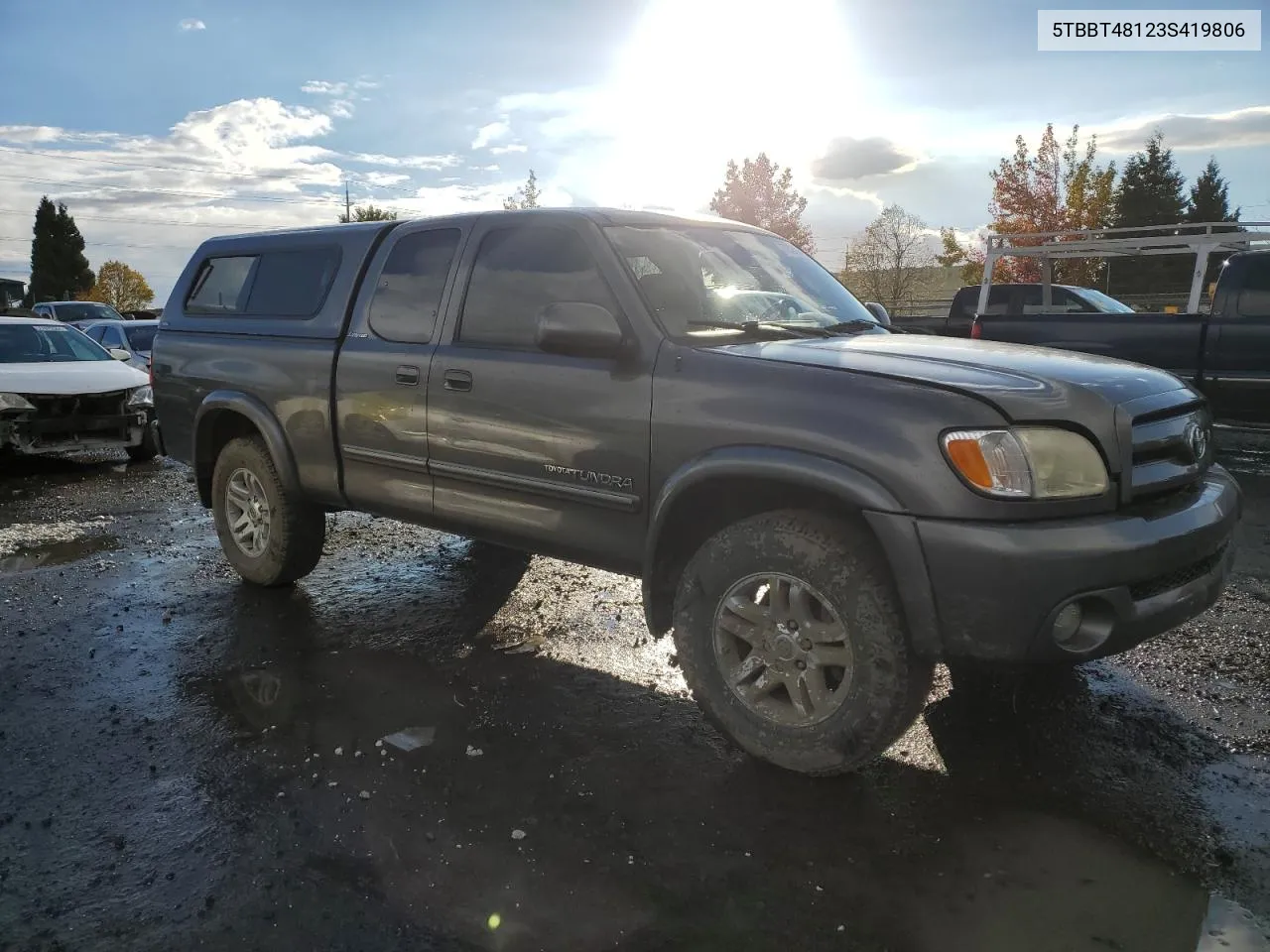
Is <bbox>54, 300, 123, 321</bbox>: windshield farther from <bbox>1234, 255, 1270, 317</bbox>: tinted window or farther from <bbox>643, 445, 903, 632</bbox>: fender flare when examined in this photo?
<bbox>643, 445, 903, 632</bbox>: fender flare

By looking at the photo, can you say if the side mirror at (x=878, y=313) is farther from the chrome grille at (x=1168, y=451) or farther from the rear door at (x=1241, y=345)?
the rear door at (x=1241, y=345)

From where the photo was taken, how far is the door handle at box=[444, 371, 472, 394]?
3920mm

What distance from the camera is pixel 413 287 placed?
4320 millimetres

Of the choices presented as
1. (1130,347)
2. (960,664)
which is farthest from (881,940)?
(1130,347)

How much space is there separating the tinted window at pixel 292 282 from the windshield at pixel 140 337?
493 inches

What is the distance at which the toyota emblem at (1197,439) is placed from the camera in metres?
3.15

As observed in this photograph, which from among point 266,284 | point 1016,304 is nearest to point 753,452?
point 266,284

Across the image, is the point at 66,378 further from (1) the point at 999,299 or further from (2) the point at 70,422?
(1) the point at 999,299

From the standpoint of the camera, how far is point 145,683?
4020 mm

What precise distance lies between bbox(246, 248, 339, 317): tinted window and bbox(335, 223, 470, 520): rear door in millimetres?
354

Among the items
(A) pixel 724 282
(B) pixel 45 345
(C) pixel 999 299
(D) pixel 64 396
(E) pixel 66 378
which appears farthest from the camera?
(C) pixel 999 299

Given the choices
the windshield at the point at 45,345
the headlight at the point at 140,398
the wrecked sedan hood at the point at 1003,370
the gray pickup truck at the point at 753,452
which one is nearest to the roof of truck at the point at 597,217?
the gray pickup truck at the point at 753,452

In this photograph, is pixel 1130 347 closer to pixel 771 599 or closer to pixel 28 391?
pixel 771 599

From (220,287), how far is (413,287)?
1782 mm
